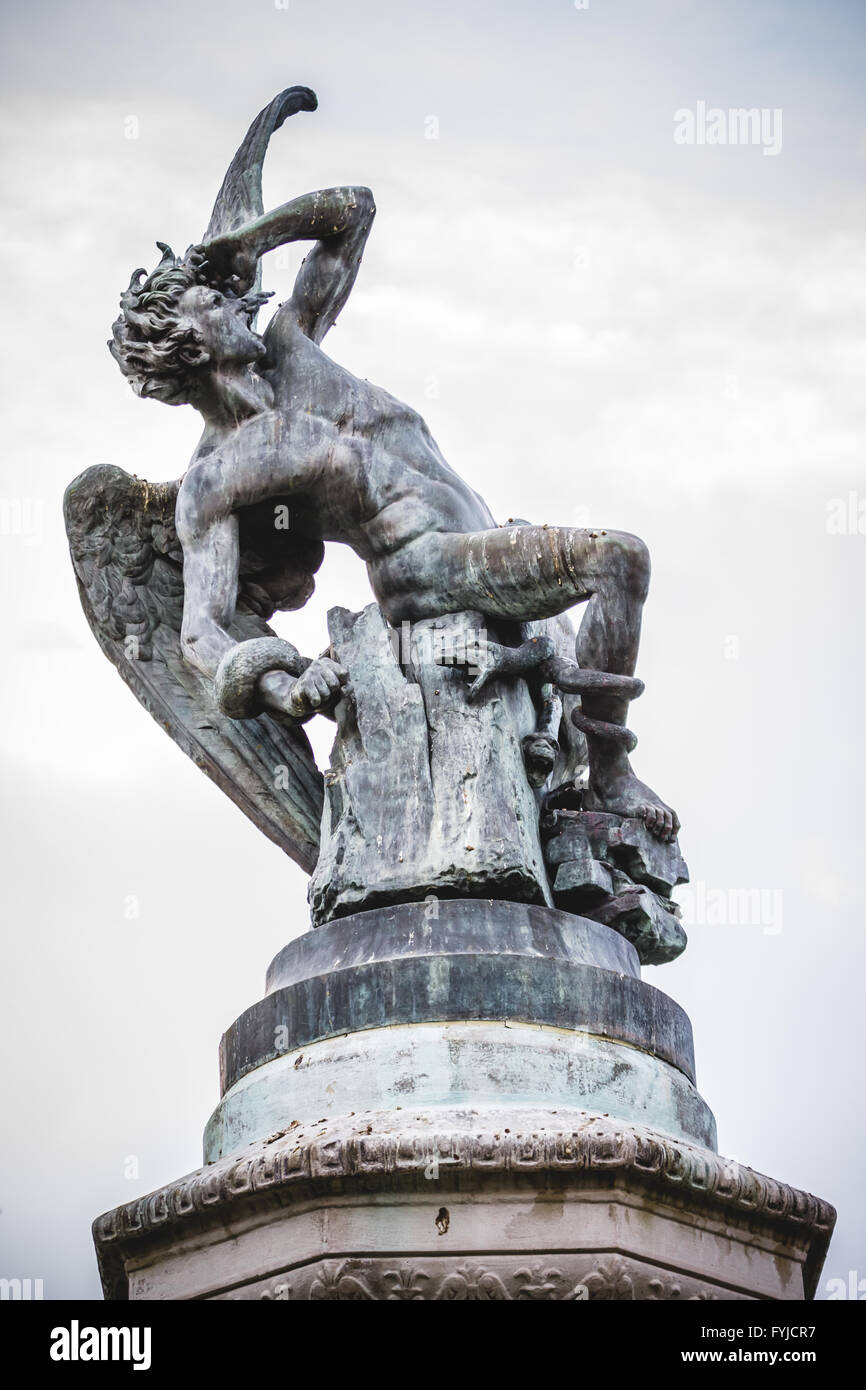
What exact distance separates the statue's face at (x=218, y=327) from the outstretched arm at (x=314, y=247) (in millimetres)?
204

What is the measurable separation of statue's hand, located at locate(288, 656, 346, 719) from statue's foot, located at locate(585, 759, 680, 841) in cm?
137

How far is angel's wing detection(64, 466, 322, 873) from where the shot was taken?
1099 cm

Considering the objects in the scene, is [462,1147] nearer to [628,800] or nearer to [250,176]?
[628,800]

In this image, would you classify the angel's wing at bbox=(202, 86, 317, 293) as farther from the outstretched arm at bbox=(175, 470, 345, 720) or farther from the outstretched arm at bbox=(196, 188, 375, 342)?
the outstretched arm at bbox=(175, 470, 345, 720)

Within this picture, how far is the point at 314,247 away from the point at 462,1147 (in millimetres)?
5016

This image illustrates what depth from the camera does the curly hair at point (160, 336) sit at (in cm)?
1048

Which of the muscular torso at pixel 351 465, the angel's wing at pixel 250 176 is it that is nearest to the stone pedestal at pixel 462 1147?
the muscular torso at pixel 351 465

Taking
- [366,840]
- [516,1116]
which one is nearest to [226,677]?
[366,840]

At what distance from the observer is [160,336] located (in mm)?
10500

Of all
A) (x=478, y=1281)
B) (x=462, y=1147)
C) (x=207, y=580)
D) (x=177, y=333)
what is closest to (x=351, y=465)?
(x=207, y=580)

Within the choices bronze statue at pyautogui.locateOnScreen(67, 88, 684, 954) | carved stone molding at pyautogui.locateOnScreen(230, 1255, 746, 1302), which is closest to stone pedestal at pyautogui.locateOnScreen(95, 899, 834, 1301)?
carved stone molding at pyautogui.locateOnScreen(230, 1255, 746, 1302)

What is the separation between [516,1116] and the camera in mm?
8555

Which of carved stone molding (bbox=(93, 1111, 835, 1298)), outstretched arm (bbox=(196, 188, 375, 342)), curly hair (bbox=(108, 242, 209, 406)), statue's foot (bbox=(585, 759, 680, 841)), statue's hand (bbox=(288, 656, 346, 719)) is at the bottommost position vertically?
carved stone molding (bbox=(93, 1111, 835, 1298))
